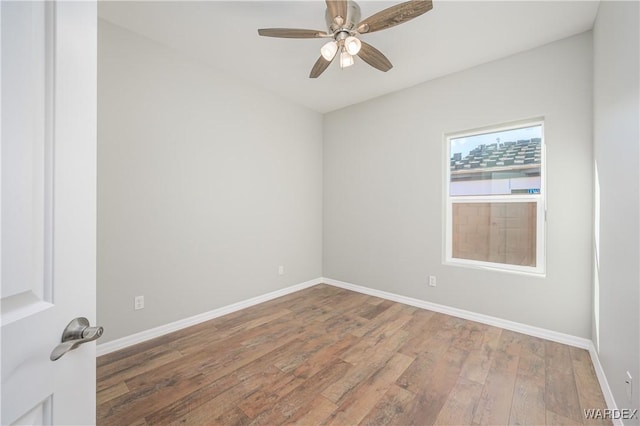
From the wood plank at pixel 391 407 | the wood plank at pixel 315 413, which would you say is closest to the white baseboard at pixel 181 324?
the wood plank at pixel 315 413

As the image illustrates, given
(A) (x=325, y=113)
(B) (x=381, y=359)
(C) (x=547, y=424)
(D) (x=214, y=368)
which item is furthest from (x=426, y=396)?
(A) (x=325, y=113)

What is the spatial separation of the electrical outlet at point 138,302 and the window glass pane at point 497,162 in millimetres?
3482

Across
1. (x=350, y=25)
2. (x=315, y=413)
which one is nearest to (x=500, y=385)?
(x=315, y=413)

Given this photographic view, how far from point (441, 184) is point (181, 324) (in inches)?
128

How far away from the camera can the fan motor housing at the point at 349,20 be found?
1805 millimetres

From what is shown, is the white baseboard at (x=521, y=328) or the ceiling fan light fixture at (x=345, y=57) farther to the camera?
the ceiling fan light fixture at (x=345, y=57)

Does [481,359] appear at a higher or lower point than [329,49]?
lower

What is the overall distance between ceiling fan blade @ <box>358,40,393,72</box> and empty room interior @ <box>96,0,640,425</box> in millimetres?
16

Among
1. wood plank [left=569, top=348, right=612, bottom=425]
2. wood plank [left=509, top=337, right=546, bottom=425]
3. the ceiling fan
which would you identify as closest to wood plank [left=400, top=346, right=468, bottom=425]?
wood plank [left=509, top=337, right=546, bottom=425]

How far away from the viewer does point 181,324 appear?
263 centimetres

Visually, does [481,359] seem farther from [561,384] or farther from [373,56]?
[373,56]

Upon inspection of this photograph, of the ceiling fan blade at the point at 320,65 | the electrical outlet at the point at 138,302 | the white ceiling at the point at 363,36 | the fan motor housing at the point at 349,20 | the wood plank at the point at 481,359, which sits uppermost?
the white ceiling at the point at 363,36
